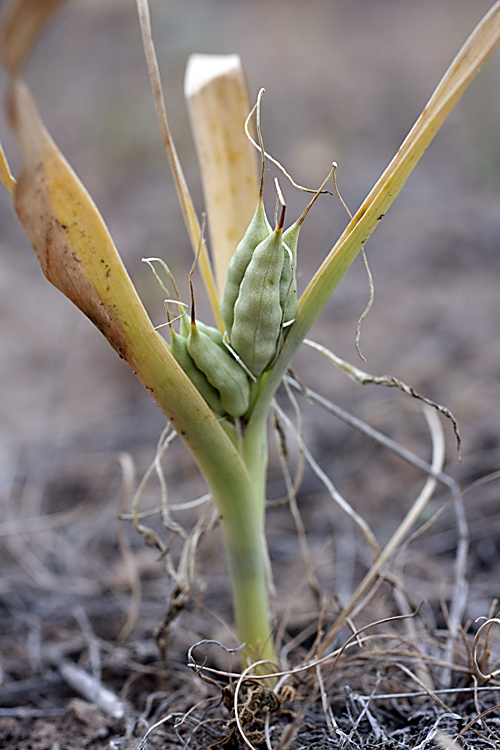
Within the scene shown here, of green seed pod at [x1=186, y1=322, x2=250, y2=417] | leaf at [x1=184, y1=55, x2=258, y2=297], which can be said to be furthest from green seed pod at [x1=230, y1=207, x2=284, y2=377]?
leaf at [x1=184, y1=55, x2=258, y2=297]

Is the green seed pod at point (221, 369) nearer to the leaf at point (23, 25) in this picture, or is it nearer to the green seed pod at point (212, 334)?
the green seed pod at point (212, 334)

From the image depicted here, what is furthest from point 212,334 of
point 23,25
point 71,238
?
point 23,25

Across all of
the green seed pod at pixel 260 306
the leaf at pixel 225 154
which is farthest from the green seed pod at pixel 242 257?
the leaf at pixel 225 154

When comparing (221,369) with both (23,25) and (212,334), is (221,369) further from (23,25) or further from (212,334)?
(23,25)

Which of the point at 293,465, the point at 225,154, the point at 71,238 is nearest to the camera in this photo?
the point at 71,238

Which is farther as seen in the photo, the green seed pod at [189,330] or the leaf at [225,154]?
the leaf at [225,154]

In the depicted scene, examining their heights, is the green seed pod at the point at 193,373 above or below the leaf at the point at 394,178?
below

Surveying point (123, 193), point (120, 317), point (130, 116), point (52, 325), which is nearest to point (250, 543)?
point (120, 317)
